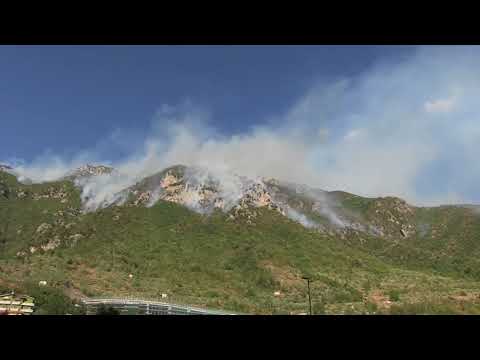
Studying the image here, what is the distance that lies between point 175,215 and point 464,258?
26865mm

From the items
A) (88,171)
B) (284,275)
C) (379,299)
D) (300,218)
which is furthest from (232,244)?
(88,171)

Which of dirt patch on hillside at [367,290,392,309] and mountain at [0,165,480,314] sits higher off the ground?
mountain at [0,165,480,314]

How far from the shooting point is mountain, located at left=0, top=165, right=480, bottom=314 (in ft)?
87.5

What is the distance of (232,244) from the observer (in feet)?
127

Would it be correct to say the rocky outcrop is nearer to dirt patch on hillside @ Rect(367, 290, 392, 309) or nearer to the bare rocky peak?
the bare rocky peak

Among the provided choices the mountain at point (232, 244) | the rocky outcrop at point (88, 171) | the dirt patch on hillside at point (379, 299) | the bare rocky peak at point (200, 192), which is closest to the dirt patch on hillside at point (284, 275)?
the mountain at point (232, 244)

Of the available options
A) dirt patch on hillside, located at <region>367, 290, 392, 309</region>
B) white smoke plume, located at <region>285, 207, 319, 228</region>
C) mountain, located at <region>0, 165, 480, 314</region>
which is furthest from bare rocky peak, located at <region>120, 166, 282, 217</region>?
dirt patch on hillside, located at <region>367, 290, 392, 309</region>

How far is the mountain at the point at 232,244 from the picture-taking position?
26681 millimetres

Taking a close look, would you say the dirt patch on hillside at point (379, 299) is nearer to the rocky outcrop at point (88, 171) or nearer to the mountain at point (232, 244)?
the mountain at point (232, 244)
